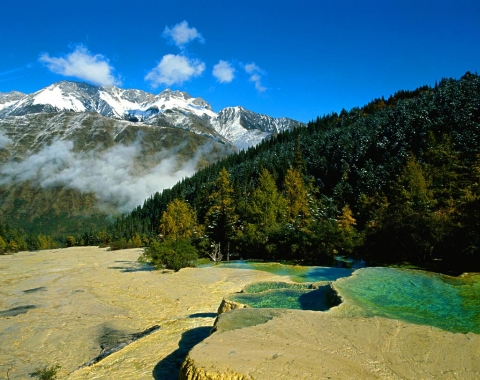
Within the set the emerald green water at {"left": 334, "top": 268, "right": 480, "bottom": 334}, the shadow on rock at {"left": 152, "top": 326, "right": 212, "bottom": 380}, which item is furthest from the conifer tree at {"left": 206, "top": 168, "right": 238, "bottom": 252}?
the shadow on rock at {"left": 152, "top": 326, "right": 212, "bottom": 380}

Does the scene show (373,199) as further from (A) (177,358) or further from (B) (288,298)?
(A) (177,358)

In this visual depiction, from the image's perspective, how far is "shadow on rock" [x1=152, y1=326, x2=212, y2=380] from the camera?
9.82m

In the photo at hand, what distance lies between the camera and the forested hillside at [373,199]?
1171 inches

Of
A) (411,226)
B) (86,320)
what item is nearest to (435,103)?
(411,226)

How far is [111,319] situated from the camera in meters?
17.3

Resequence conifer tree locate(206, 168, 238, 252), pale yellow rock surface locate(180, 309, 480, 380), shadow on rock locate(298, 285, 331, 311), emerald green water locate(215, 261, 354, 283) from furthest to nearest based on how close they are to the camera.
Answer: conifer tree locate(206, 168, 238, 252) < emerald green water locate(215, 261, 354, 283) < shadow on rock locate(298, 285, 331, 311) < pale yellow rock surface locate(180, 309, 480, 380)

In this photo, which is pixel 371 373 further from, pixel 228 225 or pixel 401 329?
pixel 228 225

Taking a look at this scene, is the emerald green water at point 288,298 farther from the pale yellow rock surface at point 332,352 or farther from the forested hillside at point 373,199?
the forested hillside at point 373,199

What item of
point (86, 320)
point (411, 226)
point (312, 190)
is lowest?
point (86, 320)

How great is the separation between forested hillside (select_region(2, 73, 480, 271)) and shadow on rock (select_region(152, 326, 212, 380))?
21.0 meters

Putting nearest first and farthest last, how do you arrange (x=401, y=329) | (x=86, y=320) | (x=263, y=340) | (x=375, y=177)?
(x=263, y=340)
(x=401, y=329)
(x=86, y=320)
(x=375, y=177)

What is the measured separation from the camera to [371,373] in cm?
727

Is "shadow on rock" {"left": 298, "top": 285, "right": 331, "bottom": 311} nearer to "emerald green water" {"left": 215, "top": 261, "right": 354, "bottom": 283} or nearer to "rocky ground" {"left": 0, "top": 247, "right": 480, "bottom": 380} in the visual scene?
→ "rocky ground" {"left": 0, "top": 247, "right": 480, "bottom": 380}

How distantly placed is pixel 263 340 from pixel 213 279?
62.4 feet
